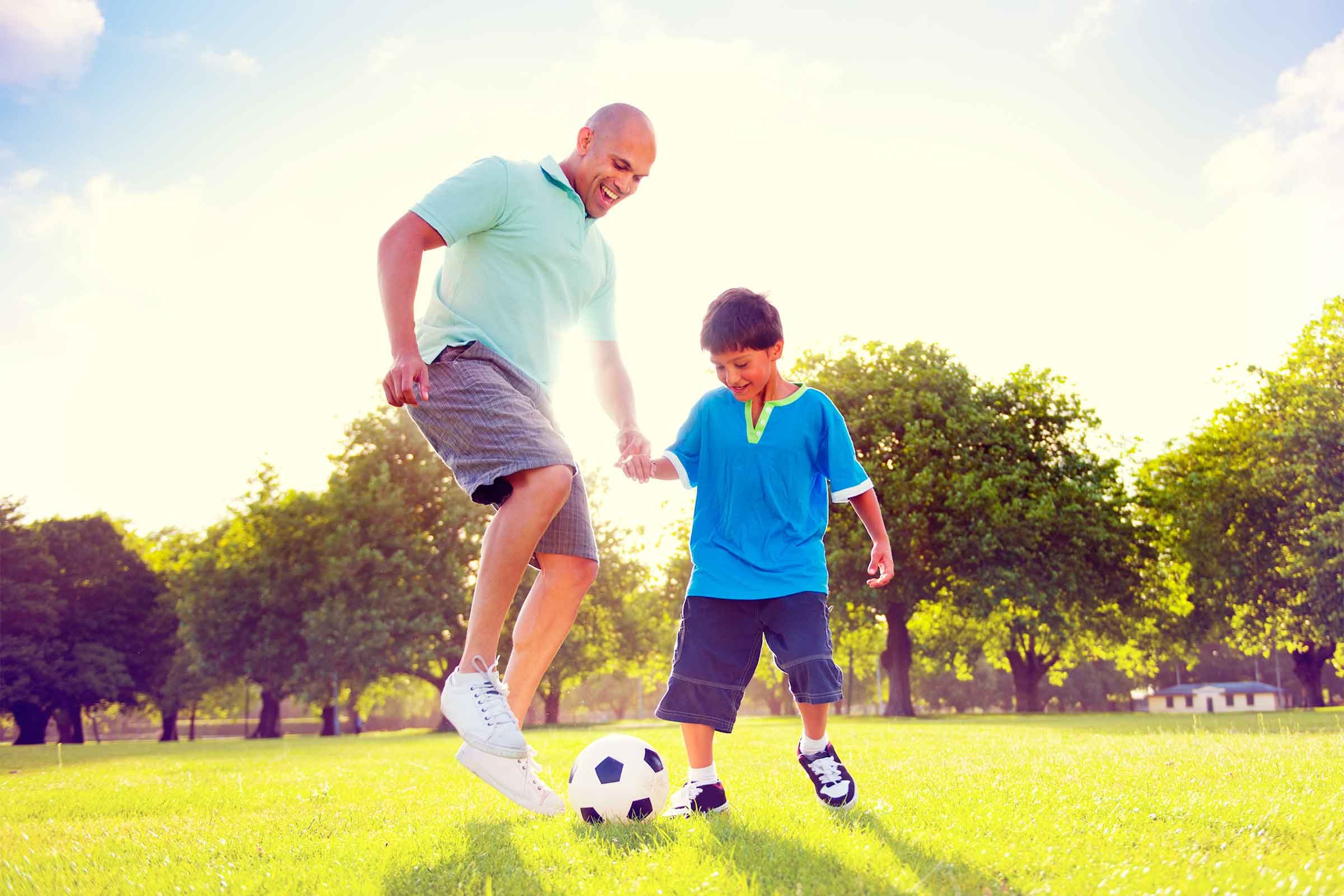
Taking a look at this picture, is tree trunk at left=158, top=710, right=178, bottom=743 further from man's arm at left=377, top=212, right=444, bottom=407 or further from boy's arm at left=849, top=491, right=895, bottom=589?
boy's arm at left=849, top=491, right=895, bottom=589

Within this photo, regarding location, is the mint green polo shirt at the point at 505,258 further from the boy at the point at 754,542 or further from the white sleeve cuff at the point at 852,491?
the white sleeve cuff at the point at 852,491

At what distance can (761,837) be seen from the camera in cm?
333

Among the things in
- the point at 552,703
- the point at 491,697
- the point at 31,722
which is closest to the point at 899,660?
the point at 552,703

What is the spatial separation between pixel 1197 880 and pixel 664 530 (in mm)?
31152

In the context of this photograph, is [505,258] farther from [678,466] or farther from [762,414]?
[762,414]

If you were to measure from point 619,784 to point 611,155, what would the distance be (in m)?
2.81

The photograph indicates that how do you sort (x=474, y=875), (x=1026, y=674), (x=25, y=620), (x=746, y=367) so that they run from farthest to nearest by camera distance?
(x=1026, y=674), (x=25, y=620), (x=746, y=367), (x=474, y=875)

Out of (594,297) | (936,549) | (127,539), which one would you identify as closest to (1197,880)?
(594,297)

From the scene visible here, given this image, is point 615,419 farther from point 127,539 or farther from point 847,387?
point 127,539

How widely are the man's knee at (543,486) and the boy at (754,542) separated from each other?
80cm

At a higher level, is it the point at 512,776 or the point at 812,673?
the point at 812,673

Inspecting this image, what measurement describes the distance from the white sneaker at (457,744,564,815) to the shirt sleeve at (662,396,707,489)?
157 centimetres

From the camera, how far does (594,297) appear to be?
5.06 metres

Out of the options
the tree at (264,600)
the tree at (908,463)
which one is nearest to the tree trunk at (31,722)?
the tree at (264,600)
